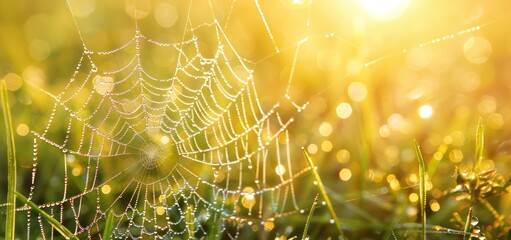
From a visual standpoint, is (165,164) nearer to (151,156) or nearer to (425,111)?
(151,156)

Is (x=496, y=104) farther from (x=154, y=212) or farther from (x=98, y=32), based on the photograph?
(x=98, y=32)

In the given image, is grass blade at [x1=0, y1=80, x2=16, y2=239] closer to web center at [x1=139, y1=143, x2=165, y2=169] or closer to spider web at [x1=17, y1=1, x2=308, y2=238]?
spider web at [x1=17, y1=1, x2=308, y2=238]

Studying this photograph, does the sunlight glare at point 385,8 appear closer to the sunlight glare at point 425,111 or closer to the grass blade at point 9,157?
the sunlight glare at point 425,111

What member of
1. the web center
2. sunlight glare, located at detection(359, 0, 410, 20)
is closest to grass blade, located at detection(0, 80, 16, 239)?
the web center

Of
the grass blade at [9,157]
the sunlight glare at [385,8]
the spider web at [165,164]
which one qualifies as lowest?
the grass blade at [9,157]

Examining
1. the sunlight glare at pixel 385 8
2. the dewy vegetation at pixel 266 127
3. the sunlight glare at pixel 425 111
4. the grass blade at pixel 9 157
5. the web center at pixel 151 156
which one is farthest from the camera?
the sunlight glare at pixel 385 8

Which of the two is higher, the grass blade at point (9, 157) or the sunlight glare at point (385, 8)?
the sunlight glare at point (385, 8)

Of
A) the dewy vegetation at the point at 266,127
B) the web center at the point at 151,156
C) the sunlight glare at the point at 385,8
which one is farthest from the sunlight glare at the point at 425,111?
the web center at the point at 151,156

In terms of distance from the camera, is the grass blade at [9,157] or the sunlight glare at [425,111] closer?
the grass blade at [9,157]
